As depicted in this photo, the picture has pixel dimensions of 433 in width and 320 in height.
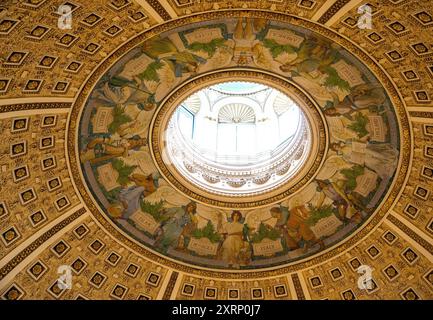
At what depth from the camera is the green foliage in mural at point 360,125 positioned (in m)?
19.7

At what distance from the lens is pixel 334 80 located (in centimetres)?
1892

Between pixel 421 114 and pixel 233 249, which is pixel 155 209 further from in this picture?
pixel 421 114

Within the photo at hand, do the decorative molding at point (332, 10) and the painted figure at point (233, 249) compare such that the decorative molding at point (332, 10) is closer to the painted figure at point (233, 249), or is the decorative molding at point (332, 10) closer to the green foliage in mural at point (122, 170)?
the green foliage in mural at point (122, 170)

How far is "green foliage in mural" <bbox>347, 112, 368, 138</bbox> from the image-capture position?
64.6 feet

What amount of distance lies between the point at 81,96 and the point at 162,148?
4.08 m

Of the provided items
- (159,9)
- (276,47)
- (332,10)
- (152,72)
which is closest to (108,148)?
(152,72)

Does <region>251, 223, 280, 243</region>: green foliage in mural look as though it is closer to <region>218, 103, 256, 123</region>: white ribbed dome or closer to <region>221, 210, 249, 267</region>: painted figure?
<region>221, 210, 249, 267</region>: painted figure

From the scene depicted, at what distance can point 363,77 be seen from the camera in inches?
719

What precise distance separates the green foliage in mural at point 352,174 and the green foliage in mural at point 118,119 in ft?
27.8

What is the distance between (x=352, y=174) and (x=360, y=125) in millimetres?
2236

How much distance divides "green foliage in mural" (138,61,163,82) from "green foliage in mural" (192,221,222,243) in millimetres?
6990

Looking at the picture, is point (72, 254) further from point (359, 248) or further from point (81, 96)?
point (359, 248)
